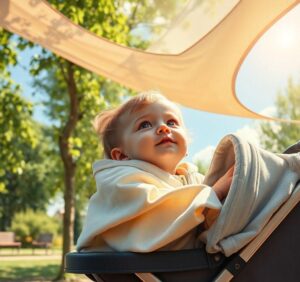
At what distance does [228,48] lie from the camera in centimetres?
372

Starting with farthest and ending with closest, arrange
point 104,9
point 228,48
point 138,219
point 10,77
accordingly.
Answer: point 10,77, point 104,9, point 228,48, point 138,219

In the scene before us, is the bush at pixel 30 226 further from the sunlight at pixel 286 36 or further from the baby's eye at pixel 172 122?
the baby's eye at pixel 172 122

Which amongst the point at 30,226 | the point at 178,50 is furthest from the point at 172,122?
the point at 30,226

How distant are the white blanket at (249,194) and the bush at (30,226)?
25.8m

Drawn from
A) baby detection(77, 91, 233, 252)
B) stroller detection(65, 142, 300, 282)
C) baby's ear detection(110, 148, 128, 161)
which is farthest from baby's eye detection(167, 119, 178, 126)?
stroller detection(65, 142, 300, 282)

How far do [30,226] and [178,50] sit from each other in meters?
25.8

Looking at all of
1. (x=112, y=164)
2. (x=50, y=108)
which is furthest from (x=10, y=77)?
(x=50, y=108)

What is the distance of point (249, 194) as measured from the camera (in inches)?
48.8

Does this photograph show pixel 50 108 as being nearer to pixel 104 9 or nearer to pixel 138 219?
pixel 104 9

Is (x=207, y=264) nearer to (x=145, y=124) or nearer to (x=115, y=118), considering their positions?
(x=145, y=124)

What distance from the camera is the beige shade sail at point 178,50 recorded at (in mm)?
3527

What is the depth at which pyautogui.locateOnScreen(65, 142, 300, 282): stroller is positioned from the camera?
119cm

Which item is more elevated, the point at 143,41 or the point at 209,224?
the point at 143,41

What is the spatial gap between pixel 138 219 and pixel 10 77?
27.3 ft
